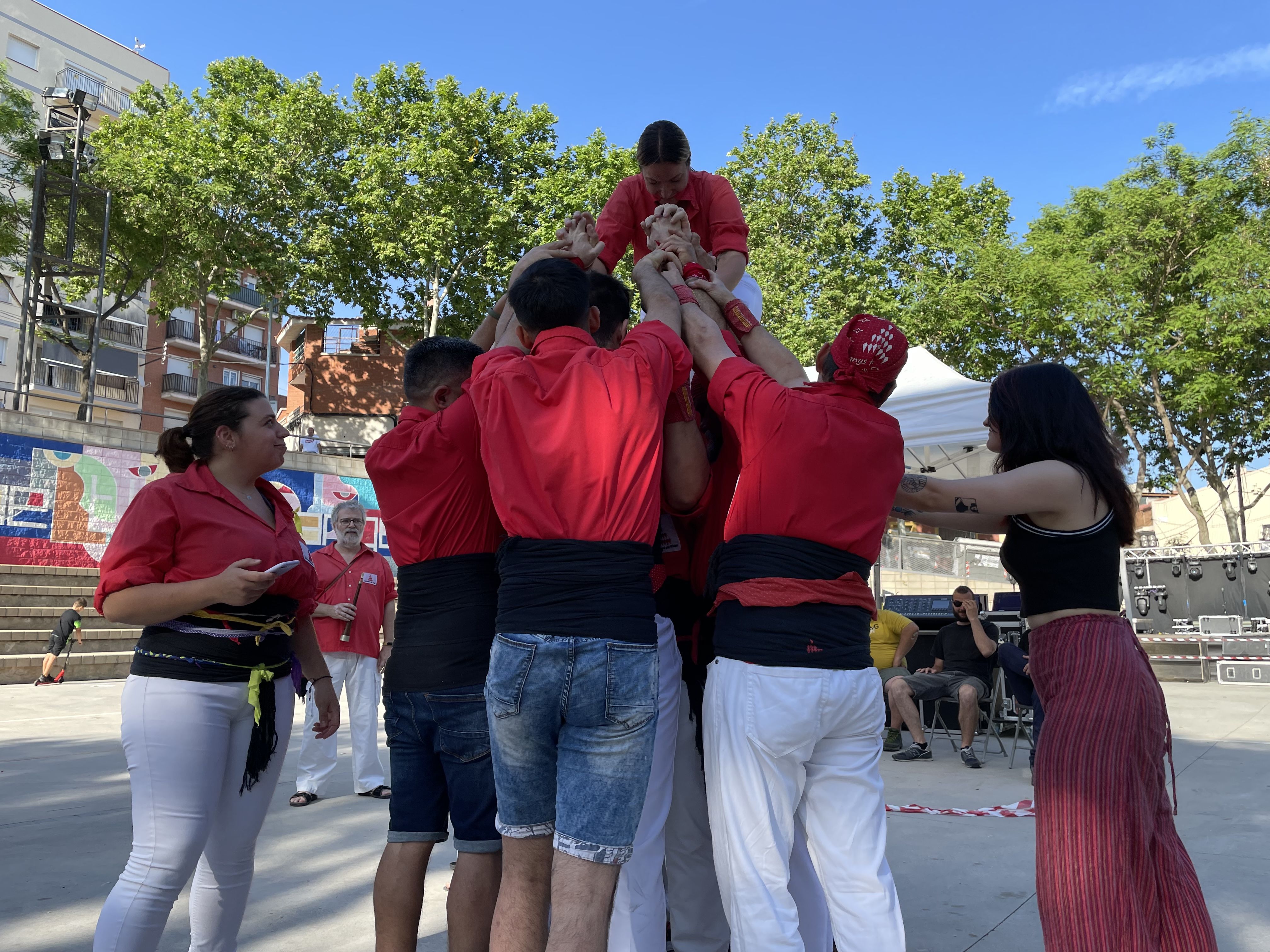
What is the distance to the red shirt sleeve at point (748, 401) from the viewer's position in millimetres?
2426

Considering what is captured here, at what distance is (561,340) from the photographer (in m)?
2.34

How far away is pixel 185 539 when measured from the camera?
2.68 m

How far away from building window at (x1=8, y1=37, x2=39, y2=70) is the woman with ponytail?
46.1 metres

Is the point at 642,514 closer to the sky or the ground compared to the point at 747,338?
closer to the ground

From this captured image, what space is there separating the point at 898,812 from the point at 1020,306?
856 inches

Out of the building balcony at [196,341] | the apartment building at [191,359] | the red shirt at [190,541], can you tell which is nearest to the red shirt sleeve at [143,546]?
the red shirt at [190,541]

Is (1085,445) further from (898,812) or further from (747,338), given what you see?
(898,812)

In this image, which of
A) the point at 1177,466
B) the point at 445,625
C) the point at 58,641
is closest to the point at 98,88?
the point at 58,641

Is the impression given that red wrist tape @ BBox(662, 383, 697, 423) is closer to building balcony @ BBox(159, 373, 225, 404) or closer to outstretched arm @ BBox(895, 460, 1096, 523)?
outstretched arm @ BBox(895, 460, 1096, 523)

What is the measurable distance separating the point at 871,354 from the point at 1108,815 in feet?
4.34

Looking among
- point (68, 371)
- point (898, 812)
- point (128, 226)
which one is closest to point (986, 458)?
point (898, 812)

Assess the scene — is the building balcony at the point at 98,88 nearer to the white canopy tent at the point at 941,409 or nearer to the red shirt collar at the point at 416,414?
the white canopy tent at the point at 941,409

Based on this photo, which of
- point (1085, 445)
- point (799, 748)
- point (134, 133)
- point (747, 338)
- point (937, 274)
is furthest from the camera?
point (937, 274)

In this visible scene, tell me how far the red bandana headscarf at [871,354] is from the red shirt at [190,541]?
172 cm
